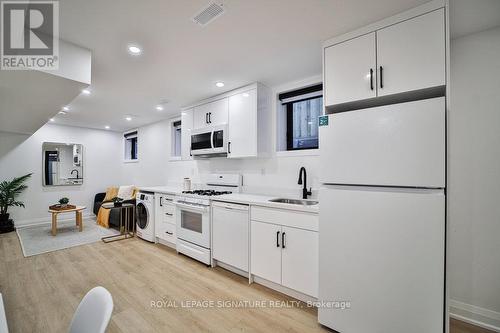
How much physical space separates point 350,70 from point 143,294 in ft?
9.96

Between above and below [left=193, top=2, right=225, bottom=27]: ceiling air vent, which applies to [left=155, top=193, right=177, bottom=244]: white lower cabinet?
below

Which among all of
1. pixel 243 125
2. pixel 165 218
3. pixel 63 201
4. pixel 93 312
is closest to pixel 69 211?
pixel 63 201

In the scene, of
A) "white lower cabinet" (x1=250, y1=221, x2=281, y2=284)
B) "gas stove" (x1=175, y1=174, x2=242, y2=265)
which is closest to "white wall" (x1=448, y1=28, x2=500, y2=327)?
"white lower cabinet" (x1=250, y1=221, x2=281, y2=284)

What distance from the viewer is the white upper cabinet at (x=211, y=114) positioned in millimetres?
3294

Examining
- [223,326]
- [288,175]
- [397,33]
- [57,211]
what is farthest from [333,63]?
[57,211]

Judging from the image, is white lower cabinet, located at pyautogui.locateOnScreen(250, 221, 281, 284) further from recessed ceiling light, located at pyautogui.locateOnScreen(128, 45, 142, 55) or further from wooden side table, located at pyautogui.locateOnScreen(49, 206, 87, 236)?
wooden side table, located at pyautogui.locateOnScreen(49, 206, 87, 236)

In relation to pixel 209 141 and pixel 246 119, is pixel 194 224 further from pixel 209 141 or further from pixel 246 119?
pixel 246 119

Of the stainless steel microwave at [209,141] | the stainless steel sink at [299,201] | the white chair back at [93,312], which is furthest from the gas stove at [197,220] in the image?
the white chair back at [93,312]

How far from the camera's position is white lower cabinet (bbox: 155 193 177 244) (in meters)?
3.59

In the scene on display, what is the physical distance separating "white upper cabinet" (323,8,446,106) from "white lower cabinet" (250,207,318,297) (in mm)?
1216

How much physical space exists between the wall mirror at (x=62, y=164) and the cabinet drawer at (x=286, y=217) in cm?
587

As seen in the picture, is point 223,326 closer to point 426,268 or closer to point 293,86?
point 426,268

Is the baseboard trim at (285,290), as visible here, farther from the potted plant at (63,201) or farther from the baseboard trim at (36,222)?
the baseboard trim at (36,222)

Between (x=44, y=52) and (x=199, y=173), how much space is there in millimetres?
2743
